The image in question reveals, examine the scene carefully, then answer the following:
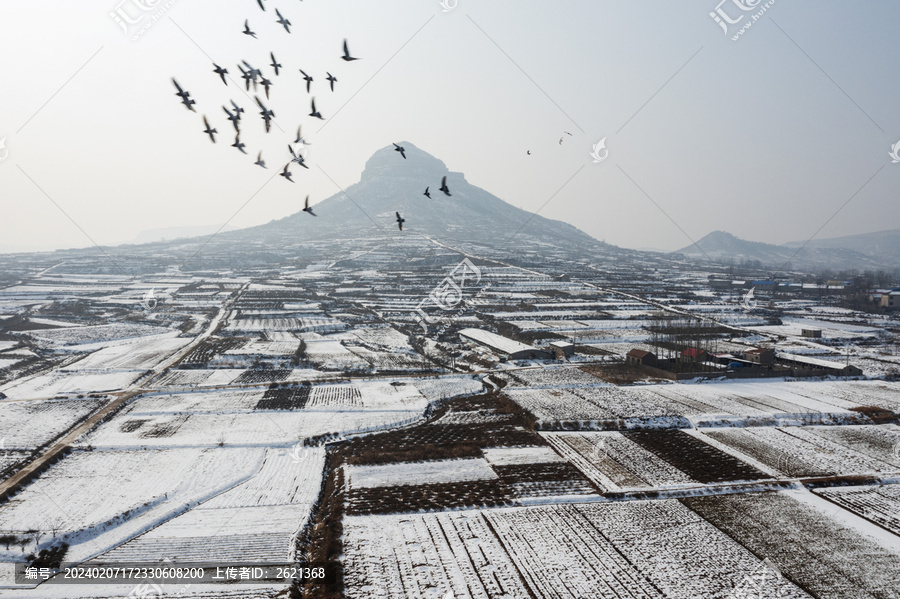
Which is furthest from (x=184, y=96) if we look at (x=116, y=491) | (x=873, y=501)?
(x=873, y=501)

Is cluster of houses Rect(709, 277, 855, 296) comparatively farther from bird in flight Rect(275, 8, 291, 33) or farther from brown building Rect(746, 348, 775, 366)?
bird in flight Rect(275, 8, 291, 33)

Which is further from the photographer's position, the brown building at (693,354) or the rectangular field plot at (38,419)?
the brown building at (693,354)

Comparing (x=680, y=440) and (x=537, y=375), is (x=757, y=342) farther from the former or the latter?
(x=680, y=440)

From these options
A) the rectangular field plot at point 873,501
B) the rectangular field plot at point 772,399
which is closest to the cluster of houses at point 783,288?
the rectangular field plot at point 772,399

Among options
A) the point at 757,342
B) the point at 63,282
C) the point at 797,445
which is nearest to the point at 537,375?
the point at 797,445

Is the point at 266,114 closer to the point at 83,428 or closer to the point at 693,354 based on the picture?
the point at 83,428

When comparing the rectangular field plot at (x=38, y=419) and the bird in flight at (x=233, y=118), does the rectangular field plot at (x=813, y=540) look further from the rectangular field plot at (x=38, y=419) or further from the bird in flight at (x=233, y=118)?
the rectangular field plot at (x=38, y=419)

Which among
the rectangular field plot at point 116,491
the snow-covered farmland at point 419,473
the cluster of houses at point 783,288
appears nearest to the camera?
the rectangular field plot at point 116,491
